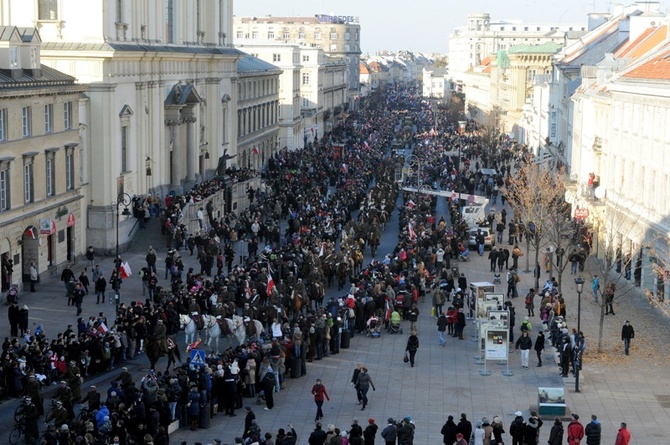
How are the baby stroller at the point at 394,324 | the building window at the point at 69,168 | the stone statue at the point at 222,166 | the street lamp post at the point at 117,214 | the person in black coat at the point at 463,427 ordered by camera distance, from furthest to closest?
the stone statue at the point at 222,166, the building window at the point at 69,168, the street lamp post at the point at 117,214, the baby stroller at the point at 394,324, the person in black coat at the point at 463,427

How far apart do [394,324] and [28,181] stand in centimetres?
1561

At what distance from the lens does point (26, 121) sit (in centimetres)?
4575

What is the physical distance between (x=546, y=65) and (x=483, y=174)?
149ft

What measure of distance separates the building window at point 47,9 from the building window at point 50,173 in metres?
9.97

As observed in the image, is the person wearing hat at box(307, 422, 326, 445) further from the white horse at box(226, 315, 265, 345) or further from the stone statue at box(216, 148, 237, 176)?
the stone statue at box(216, 148, 237, 176)

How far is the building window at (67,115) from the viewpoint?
4991 cm

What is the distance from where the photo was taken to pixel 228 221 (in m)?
57.6

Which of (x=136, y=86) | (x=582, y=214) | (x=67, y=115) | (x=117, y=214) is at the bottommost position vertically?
(x=582, y=214)

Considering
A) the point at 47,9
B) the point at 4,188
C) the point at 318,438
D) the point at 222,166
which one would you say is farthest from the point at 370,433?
the point at 222,166

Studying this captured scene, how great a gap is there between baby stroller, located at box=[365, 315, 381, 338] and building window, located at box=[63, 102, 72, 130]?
17.6 m

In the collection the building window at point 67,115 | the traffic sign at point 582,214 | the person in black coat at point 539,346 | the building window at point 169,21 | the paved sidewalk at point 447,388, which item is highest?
the building window at point 169,21

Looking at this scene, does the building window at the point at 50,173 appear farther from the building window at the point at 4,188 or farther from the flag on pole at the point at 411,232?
the flag on pole at the point at 411,232

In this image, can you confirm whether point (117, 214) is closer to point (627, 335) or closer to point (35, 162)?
point (35, 162)

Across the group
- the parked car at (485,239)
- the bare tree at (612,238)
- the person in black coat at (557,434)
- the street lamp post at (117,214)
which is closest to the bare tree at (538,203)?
the parked car at (485,239)
